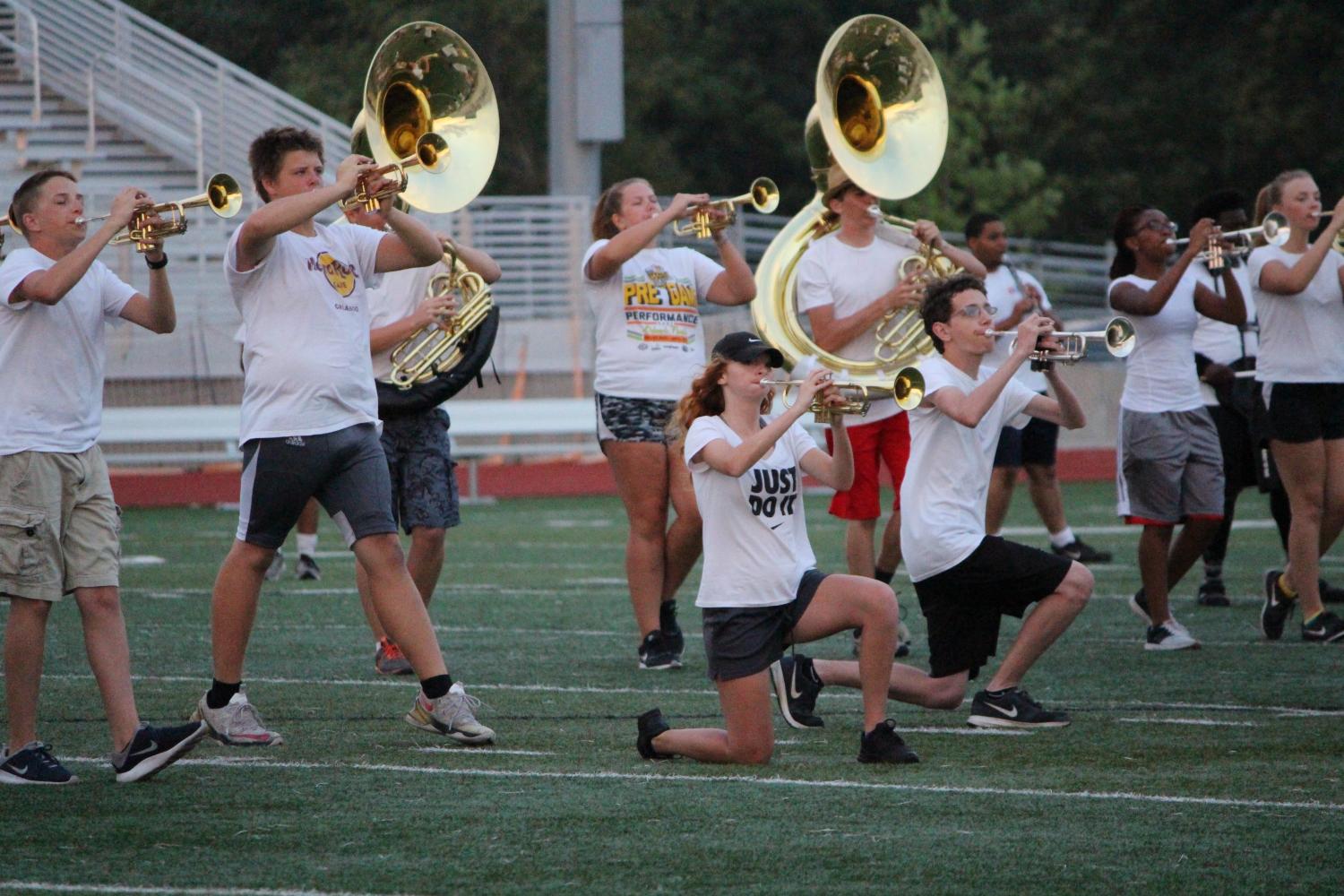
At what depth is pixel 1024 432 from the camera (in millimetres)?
11641

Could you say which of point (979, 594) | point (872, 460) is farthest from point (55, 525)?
point (872, 460)

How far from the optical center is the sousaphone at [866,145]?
325 inches

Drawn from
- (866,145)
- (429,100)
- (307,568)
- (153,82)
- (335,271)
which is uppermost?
(153,82)

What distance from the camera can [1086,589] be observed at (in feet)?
21.0

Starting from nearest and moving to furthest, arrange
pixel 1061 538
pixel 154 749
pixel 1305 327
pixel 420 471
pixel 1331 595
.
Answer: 1. pixel 154 749
2. pixel 420 471
3. pixel 1305 327
4. pixel 1331 595
5. pixel 1061 538

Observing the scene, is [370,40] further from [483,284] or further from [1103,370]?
[483,284]

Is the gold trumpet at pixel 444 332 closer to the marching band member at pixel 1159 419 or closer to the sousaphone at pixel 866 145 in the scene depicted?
the sousaphone at pixel 866 145

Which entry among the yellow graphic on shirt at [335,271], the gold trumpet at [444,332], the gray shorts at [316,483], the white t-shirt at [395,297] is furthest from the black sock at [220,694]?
the white t-shirt at [395,297]

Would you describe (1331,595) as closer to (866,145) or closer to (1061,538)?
(1061,538)

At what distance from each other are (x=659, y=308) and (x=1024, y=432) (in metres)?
4.20

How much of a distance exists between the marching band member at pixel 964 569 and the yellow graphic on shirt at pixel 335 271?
172 centimetres

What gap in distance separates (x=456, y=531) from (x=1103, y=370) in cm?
1101

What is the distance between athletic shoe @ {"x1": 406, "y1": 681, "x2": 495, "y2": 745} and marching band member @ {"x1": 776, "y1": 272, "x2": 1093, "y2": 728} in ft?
3.05

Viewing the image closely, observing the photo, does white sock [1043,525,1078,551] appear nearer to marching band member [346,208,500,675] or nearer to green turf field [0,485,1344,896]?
green turf field [0,485,1344,896]
